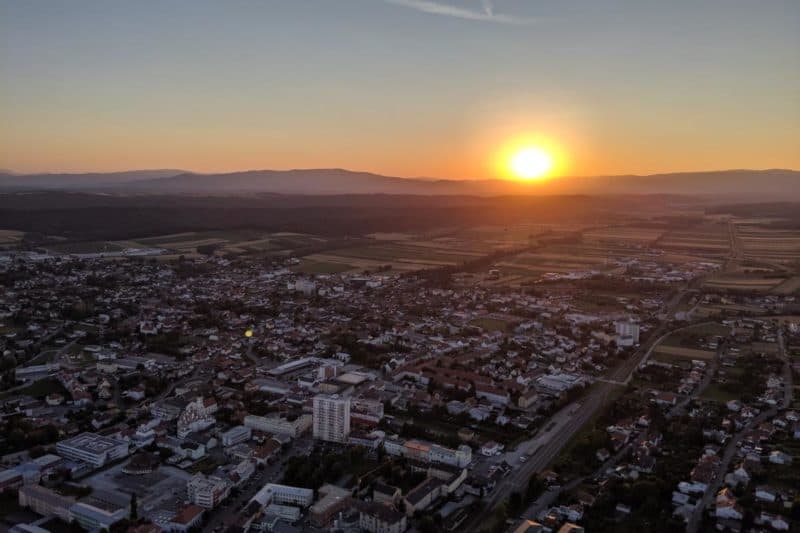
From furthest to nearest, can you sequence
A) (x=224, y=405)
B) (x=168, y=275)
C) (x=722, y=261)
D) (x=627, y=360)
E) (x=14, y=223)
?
(x=14, y=223) → (x=722, y=261) → (x=168, y=275) → (x=627, y=360) → (x=224, y=405)

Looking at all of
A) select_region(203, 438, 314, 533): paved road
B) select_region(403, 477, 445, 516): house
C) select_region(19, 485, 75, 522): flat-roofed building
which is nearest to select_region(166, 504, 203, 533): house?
select_region(203, 438, 314, 533): paved road

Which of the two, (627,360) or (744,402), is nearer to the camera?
(744,402)

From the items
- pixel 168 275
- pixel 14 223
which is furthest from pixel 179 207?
pixel 168 275

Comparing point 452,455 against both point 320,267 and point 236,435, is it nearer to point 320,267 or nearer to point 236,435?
point 236,435

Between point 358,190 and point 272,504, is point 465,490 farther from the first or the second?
point 358,190

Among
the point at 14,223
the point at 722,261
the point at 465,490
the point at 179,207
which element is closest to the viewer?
the point at 465,490

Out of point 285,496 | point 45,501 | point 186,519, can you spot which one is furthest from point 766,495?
point 45,501

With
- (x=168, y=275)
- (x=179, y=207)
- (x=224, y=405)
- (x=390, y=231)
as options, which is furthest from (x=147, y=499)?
(x=179, y=207)
